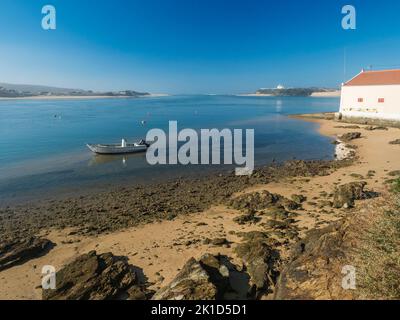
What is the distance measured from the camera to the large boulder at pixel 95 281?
8.58 m

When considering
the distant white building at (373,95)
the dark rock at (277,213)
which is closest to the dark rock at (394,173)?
the dark rock at (277,213)

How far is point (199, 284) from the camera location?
24.5 ft

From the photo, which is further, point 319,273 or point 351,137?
point 351,137

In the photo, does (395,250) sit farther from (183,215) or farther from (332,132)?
(332,132)

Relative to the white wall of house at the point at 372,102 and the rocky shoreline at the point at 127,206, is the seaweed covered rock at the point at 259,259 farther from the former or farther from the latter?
the white wall of house at the point at 372,102

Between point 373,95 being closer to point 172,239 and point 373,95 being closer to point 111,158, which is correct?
point 111,158

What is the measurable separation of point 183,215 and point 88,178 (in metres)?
10.7

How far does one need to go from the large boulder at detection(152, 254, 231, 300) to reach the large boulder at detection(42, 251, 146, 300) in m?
1.50

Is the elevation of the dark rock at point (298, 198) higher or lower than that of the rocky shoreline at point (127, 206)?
higher

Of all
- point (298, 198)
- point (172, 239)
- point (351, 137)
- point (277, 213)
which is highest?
point (351, 137)

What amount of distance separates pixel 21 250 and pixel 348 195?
49.0 ft

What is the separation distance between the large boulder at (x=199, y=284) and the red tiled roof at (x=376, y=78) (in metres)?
41.8

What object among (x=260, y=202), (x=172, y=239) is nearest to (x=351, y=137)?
(x=260, y=202)
